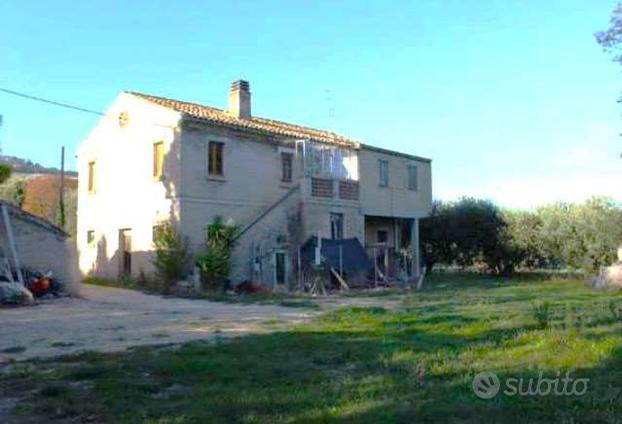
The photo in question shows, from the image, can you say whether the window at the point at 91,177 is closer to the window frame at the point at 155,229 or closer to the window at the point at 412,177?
the window frame at the point at 155,229

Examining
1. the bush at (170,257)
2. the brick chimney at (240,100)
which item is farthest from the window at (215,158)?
the brick chimney at (240,100)

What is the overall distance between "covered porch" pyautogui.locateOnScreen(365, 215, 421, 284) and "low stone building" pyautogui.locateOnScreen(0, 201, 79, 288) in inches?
465

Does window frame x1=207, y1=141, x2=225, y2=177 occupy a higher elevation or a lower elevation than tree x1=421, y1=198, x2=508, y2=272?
higher

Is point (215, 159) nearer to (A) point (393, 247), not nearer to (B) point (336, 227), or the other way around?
(B) point (336, 227)

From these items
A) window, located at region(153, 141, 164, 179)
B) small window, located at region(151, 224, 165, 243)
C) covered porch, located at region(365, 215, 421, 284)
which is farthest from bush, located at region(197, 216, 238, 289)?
covered porch, located at region(365, 215, 421, 284)

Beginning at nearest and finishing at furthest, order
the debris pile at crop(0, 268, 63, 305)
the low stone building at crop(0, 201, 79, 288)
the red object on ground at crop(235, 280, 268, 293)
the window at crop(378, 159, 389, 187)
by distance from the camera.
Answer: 1. the debris pile at crop(0, 268, 63, 305)
2. the low stone building at crop(0, 201, 79, 288)
3. the red object on ground at crop(235, 280, 268, 293)
4. the window at crop(378, 159, 389, 187)

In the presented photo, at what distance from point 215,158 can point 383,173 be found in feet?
32.0

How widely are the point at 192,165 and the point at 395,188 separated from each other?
1190 centimetres

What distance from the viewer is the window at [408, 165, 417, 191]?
112ft

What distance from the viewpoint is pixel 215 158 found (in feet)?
83.7

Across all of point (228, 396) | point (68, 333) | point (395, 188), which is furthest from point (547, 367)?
point (395, 188)

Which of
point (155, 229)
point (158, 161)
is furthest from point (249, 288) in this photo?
point (158, 161)

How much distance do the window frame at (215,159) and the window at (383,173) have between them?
8954 mm

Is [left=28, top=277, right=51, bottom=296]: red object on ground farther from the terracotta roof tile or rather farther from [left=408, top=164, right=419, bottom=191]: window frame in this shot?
[left=408, top=164, right=419, bottom=191]: window frame
